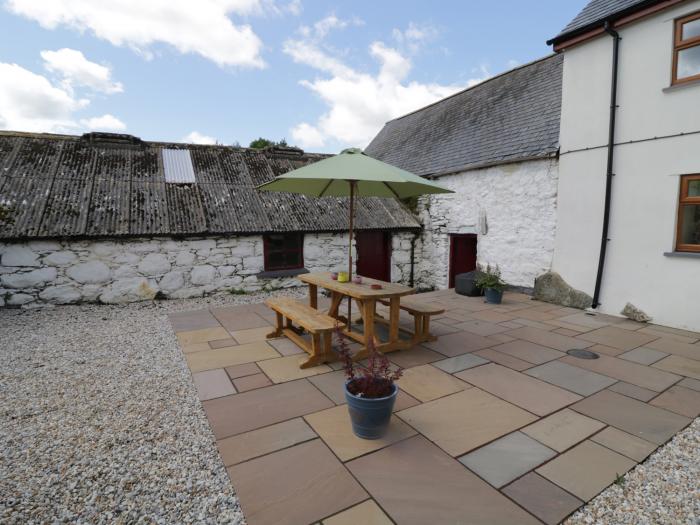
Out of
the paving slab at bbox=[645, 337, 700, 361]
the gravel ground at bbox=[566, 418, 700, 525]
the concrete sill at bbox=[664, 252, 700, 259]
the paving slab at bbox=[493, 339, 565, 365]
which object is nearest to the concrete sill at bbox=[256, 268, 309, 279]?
the paving slab at bbox=[493, 339, 565, 365]

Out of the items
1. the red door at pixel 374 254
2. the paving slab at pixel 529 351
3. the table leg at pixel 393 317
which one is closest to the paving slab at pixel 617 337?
the paving slab at pixel 529 351

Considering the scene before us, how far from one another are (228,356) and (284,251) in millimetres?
4301

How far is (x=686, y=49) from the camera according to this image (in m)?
5.40

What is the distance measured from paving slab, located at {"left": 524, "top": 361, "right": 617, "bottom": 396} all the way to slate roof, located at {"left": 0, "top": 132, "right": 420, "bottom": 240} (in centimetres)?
570

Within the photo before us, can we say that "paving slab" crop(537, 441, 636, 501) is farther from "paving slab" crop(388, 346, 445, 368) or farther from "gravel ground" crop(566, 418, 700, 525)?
"paving slab" crop(388, 346, 445, 368)

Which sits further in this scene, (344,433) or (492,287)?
(492,287)

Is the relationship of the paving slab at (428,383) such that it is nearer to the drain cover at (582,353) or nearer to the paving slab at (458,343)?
the paving slab at (458,343)

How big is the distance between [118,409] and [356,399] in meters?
2.26

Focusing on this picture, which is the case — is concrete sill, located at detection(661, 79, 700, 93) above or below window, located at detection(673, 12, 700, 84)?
below

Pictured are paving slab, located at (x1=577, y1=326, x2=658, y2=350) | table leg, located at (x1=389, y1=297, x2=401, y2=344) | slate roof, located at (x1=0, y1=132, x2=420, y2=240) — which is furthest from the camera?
slate roof, located at (x1=0, y1=132, x2=420, y2=240)

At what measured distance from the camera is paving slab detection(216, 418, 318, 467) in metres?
2.74

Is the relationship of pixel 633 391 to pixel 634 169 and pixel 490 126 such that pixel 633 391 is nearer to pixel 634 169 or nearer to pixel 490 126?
pixel 634 169

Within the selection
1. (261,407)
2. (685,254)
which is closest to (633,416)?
(261,407)

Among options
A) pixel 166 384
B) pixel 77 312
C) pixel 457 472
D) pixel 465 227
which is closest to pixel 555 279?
pixel 465 227
